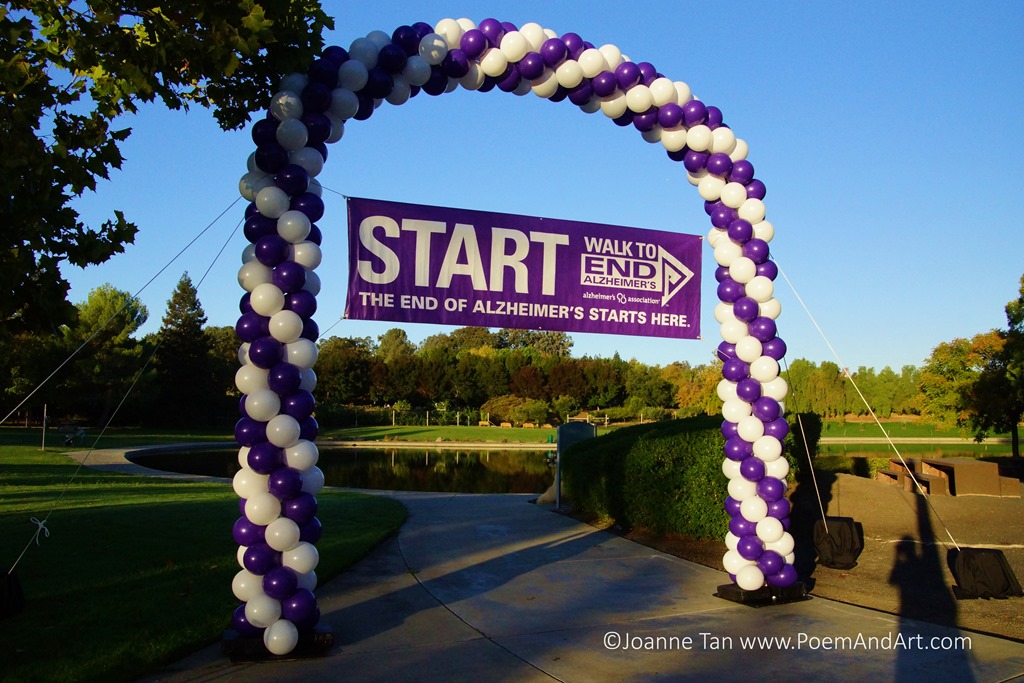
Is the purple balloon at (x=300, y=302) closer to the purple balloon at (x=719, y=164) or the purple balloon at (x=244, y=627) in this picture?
the purple balloon at (x=244, y=627)

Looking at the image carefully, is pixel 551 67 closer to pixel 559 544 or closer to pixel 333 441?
pixel 559 544

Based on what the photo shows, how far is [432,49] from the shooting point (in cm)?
679

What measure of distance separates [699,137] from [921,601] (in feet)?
17.0

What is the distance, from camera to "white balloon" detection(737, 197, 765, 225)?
7.81m

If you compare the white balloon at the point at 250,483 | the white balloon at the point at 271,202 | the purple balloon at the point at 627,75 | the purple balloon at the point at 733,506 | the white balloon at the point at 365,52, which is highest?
the purple balloon at the point at 627,75

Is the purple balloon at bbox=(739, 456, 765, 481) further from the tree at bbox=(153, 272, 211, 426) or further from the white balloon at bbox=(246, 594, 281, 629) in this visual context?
the tree at bbox=(153, 272, 211, 426)

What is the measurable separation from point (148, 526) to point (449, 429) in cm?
4240

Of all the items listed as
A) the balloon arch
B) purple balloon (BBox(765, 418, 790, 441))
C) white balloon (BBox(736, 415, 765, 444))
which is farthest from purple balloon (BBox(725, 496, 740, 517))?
purple balloon (BBox(765, 418, 790, 441))

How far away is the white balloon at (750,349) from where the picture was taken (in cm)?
760

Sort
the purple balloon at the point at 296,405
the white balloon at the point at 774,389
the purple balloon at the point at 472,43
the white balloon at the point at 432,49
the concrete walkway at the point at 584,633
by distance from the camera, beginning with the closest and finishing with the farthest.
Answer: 1. the concrete walkway at the point at 584,633
2. the purple balloon at the point at 296,405
3. the white balloon at the point at 432,49
4. the purple balloon at the point at 472,43
5. the white balloon at the point at 774,389

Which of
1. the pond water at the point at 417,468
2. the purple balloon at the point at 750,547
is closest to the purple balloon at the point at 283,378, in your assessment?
the purple balloon at the point at 750,547

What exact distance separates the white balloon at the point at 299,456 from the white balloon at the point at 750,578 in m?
4.30

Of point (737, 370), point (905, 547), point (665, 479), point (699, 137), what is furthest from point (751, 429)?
point (905, 547)

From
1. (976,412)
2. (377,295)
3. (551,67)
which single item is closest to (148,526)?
(377,295)
